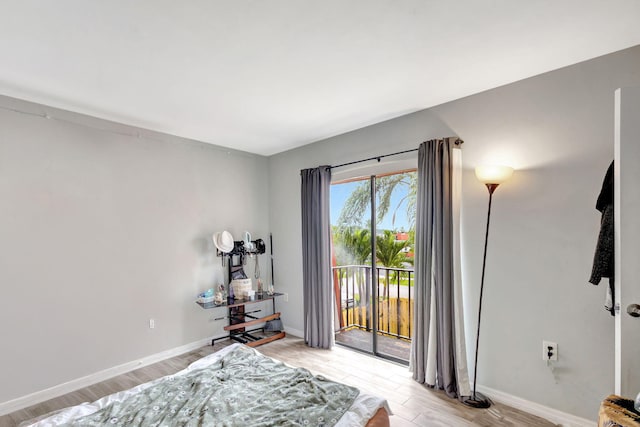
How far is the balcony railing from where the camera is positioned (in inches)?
140

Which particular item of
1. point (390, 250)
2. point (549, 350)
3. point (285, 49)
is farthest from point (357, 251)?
point (285, 49)

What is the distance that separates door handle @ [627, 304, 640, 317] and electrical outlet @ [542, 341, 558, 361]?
3.19ft

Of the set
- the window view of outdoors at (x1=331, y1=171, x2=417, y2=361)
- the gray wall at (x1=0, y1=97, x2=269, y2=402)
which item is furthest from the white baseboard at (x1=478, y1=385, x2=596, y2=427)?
the gray wall at (x1=0, y1=97, x2=269, y2=402)

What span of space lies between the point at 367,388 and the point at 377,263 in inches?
51.0

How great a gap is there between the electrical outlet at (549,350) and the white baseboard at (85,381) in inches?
142

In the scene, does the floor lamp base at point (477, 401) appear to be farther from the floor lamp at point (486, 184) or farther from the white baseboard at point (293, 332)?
the white baseboard at point (293, 332)

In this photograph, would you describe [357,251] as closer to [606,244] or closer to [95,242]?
[606,244]

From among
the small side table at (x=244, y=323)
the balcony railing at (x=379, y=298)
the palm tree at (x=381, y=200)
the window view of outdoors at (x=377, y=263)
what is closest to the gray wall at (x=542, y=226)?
the palm tree at (x=381, y=200)

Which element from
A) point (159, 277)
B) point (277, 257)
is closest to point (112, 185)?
point (159, 277)

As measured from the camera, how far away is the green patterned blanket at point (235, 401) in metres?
1.65

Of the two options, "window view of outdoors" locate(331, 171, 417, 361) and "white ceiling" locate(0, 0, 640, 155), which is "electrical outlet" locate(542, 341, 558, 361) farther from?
"white ceiling" locate(0, 0, 640, 155)

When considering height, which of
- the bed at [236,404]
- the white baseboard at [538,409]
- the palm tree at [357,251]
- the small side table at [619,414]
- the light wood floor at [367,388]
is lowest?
the light wood floor at [367,388]

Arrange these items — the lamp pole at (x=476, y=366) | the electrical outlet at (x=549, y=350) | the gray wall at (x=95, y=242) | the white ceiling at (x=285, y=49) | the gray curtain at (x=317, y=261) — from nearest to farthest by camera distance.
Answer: the white ceiling at (x=285, y=49) → the electrical outlet at (x=549, y=350) → the lamp pole at (x=476, y=366) → the gray wall at (x=95, y=242) → the gray curtain at (x=317, y=261)

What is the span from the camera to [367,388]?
2752 millimetres
